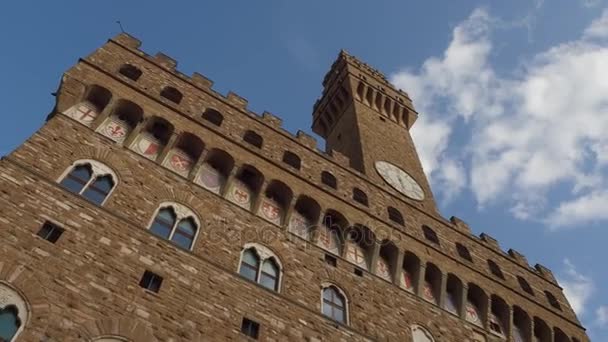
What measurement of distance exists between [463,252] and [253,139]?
666 centimetres

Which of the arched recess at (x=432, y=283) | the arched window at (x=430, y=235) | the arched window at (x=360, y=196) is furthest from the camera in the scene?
the arched window at (x=430, y=235)

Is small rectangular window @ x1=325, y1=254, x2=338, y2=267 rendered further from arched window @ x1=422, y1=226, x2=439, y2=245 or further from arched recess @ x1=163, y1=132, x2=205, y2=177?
arched window @ x1=422, y1=226, x2=439, y2=245

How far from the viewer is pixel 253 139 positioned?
14.2 m

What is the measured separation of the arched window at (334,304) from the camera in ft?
34.8

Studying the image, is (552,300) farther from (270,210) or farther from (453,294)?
(270,210)

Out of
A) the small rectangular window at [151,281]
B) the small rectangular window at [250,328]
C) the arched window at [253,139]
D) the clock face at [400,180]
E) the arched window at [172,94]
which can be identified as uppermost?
the clock face at [400,180]

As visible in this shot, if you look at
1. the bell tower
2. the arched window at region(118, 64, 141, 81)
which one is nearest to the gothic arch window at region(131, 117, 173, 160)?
the arched window at region(118, 64, 141, 81)

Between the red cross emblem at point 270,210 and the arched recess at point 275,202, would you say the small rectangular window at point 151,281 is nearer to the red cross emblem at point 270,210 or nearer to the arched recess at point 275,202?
the arched recess at point 275,202

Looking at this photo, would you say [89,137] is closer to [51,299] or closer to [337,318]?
[51,299]

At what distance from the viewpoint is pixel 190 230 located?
10445 mm

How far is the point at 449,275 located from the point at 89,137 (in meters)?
9.03

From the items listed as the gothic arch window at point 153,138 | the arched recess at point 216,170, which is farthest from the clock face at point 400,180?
the gothic arch window at point 153,138

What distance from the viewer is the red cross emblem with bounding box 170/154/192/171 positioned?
468 inches

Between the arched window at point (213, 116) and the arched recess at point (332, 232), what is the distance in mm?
3622
